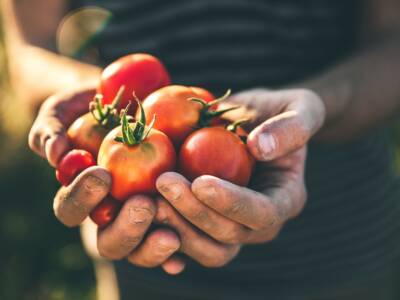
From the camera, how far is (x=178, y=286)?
6.10 ft

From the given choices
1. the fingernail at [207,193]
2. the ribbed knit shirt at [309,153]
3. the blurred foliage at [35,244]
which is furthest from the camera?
the blurred foliage at [35,244]

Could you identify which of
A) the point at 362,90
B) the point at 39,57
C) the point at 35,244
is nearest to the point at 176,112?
the point at 362,90

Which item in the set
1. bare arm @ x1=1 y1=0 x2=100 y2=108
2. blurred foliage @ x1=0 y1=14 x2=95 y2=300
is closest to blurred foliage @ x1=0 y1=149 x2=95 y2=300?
blurred foliage @ x1=0 y1=14 x2=95 y2=300

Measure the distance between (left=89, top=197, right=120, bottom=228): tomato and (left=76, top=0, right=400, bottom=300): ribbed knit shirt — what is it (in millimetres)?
498

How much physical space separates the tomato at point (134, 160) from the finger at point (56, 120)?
6.3 inches

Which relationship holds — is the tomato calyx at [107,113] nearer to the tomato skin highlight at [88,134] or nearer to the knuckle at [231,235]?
the tomato skin highlight at [88,134]

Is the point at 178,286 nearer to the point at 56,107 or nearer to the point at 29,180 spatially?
the point at 56,107

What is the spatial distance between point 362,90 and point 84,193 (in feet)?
3.36

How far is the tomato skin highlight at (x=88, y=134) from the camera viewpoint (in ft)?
4.96

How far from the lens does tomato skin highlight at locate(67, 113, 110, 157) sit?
151cm

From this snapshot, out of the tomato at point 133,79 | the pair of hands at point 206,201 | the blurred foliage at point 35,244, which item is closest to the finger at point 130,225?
the pair of hands at point 206,201

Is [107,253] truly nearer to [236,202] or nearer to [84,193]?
[84,193]

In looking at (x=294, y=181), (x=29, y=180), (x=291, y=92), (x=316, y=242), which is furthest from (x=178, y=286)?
(x=29, y=180)

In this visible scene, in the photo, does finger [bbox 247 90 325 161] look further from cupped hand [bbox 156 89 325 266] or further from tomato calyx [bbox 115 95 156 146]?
tomato calyx [bbox 115 95 156 146]
